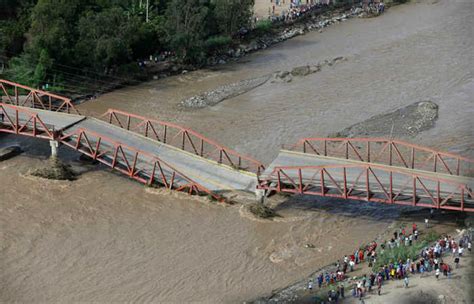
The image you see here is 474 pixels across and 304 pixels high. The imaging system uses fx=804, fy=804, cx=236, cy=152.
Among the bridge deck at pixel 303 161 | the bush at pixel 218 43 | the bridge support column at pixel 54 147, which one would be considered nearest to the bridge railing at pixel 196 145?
the bridge deck at pixel 303 161

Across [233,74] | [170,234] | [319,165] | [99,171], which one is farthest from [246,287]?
[233,74]

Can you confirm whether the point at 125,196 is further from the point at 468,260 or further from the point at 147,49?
the point at 147,49

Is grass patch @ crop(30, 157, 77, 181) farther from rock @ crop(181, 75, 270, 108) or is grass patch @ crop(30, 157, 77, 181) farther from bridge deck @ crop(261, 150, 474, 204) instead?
rock @ crop(181, 75, 270, 108)

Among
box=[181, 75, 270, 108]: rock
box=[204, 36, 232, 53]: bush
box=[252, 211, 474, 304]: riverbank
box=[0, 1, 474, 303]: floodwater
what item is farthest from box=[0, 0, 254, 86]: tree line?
box=[252, 211, 474, 304]: riverbank

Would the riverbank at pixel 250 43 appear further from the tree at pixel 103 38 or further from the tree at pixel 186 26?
the tree at pixel 103 38

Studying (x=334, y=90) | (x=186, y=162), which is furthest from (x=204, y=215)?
(x=334, y=90)

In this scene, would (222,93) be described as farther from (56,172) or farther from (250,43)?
(56,172)
